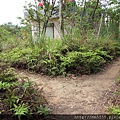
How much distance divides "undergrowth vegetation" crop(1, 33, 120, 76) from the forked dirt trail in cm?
22

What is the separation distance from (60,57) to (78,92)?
128cm

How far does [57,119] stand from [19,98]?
54cm

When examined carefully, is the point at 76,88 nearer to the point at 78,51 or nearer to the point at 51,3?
the point at 78,51

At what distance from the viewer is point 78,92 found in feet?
8.82

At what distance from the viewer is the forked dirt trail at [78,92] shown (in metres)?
2.12

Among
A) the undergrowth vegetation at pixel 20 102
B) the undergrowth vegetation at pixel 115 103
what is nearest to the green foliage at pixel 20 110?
the undergrowth vegetation at pixel 20 102

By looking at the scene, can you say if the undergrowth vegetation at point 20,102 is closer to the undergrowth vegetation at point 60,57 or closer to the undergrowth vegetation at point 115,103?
the undergrowth vegetation at point 115,103

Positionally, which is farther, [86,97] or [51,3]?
[51,3]

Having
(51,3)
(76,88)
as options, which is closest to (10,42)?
(51,3)

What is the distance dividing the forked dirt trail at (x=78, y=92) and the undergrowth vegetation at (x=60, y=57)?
22 centimetres

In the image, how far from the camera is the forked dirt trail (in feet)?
6.96

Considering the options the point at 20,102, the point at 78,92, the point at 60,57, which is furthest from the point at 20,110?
the point at 60,57

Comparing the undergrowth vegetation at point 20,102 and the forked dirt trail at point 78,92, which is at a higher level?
the undergrowth vegetation at point 20,102

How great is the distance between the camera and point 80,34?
15.4 ft
